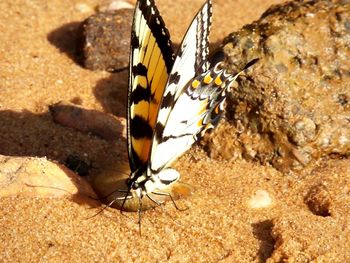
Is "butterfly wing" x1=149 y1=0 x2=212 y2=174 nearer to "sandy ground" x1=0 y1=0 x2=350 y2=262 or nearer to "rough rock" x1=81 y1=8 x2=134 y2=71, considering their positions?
"sandy ground" x1=0 y1=0 x2=350 y2=262

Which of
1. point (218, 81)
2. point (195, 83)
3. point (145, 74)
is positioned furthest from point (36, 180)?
point (218, 81)

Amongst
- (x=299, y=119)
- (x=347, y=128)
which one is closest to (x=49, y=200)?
(x=299, y=119)

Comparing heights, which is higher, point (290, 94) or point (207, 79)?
point (207, 79)

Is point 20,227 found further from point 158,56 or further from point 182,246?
point 158,56

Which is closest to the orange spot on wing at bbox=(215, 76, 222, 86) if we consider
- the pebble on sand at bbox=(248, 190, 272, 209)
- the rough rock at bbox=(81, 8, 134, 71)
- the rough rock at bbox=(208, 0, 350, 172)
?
the rough rock at bbox=(208, 0, 350, 172)

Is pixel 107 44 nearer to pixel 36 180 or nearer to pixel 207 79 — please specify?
pixel 207 79

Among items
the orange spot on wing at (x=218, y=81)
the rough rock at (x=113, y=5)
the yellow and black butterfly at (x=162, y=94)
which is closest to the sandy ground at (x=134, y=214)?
the yellow and black butterfly at (x=162, y=94)

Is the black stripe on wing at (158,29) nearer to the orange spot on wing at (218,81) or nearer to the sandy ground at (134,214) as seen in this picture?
the orange spot on wing at (218,81)
